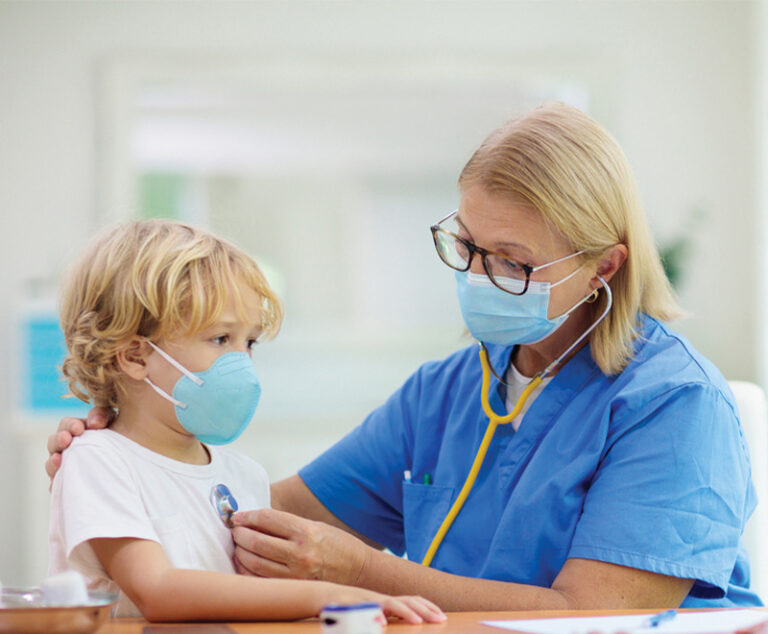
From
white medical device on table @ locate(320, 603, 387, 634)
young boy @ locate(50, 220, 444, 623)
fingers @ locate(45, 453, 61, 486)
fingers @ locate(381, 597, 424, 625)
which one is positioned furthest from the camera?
fingers @ locate(45, 453, 61, 486)

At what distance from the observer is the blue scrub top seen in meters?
1.30

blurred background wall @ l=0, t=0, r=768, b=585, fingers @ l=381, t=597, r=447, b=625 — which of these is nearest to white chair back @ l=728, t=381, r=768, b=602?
fingers @ l=381, t=597, r=447, b=625

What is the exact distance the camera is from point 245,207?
5.07 meters

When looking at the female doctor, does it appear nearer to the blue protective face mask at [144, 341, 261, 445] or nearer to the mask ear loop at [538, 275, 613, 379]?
the mask ear loop at [538, 275, 613, 379]

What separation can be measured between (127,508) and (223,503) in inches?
8.0

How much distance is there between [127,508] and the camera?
120cm

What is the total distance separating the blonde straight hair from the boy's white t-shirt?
26.0 inches

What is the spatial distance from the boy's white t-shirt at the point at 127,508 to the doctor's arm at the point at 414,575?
0.06 m

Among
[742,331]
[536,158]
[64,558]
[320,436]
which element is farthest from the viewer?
[742,331]

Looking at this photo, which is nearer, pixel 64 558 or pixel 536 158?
pixel 64 558

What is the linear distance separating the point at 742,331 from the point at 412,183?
2.38 metres

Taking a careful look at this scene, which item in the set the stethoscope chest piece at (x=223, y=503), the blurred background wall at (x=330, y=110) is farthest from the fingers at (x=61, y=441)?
the blurred background wall at (x=330, y=110)

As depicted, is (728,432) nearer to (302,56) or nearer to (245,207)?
(302,56)

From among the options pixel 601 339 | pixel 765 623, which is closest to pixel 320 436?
pixel 601 339
